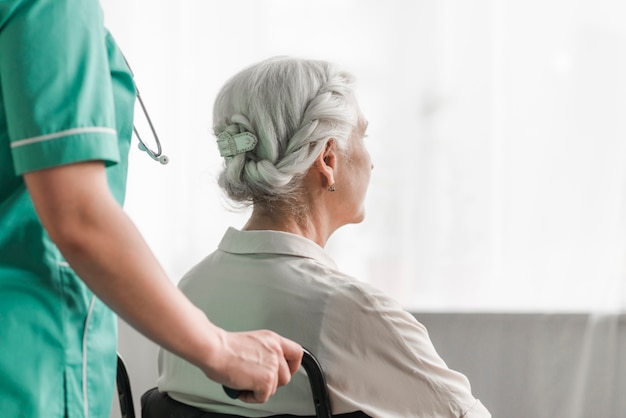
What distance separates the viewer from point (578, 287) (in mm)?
2363

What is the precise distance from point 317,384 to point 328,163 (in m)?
0.53

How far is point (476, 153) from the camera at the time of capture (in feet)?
8.01

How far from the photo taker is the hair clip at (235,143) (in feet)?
4.63

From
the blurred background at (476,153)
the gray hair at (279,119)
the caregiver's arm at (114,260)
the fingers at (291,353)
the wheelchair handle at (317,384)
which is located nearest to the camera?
the caregiver's arm at (114,260)

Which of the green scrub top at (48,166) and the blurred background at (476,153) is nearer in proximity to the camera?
the green scrub top at (48,166)

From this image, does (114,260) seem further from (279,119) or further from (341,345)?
(279,119)

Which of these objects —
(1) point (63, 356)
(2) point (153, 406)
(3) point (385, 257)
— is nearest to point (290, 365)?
(1) point (63, 356)

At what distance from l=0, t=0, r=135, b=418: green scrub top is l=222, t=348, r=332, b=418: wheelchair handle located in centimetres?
30

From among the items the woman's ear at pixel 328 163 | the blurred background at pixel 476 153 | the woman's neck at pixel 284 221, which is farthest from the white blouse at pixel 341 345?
the blurred background at pixel 476 153

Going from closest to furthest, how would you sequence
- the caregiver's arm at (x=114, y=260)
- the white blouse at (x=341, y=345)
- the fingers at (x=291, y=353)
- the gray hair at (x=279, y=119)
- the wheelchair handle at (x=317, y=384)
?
1. the caregiver's arm at (x=114, y=260)
2. the fingers at (x=291, y=353)
3. the wheelchair handle at (x=317, y=384)
4. the white blouse at (x=341, y=345)
5. the gray hair at (x=279, y=119)

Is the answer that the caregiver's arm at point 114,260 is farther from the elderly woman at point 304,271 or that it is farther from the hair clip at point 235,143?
the hair clip at point 235,143

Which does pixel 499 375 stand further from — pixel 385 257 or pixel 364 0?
pixel 364 0

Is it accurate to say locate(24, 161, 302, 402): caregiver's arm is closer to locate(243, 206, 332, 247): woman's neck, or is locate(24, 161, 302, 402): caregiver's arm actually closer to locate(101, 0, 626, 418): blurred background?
locate(243, 206, 332, 247): woman's neck

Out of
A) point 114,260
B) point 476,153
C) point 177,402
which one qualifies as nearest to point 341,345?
point 177,402
